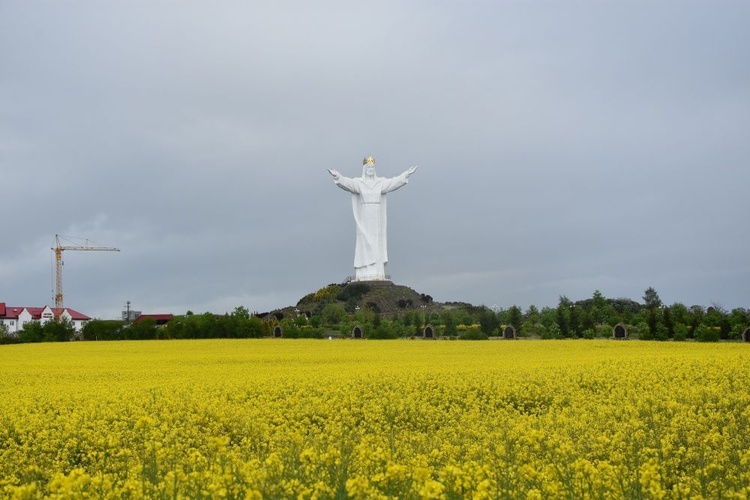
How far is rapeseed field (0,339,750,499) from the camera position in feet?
22.8

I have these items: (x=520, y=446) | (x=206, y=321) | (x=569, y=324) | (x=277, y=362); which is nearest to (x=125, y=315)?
(x=206, y=321)

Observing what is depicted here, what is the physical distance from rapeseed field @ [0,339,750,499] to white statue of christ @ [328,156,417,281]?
176 feet

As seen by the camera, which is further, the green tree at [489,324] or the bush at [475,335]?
the green tree at [489,324]

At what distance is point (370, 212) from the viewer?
78.8 m

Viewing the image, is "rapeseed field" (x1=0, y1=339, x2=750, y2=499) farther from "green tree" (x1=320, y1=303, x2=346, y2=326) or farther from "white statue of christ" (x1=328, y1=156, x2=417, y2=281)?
"white statue of christ" (x1=328, y1=156, x2=417, y2=281)

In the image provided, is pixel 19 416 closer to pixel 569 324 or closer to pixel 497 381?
pixel 497 381

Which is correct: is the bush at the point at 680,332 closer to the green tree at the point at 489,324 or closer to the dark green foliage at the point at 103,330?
the green tree at the point at 489,324

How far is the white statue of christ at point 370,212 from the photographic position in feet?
257

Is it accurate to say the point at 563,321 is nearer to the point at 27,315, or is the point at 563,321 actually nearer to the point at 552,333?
the point at 552,333

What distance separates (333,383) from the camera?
18750mm

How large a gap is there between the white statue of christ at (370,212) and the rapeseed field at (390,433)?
53788 millimetres

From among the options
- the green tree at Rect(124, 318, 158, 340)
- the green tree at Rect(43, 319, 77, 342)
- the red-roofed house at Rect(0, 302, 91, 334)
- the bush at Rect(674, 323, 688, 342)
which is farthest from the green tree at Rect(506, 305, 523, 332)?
the red-roofed house at Rect(0, 302, 91, 334)

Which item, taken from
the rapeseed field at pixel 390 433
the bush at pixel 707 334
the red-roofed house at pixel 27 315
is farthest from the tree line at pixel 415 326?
the red-roofed house at pixel 27 315

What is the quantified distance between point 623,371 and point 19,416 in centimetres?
1449
